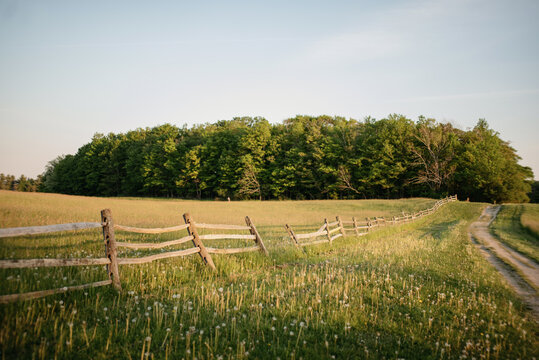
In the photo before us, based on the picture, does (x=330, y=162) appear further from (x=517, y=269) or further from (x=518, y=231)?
(x=517, y=269)

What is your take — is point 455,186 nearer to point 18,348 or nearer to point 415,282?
point 415,282

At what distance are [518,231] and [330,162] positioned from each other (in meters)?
38.4

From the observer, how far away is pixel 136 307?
4.55 metres

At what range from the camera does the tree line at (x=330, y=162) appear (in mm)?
52594

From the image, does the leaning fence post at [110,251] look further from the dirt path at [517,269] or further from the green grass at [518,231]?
the green grass at [518,231]

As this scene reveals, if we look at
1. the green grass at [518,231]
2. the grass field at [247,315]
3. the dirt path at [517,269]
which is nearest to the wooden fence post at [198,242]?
the grass field at [247,315]

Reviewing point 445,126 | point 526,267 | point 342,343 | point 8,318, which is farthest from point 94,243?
point 445,126

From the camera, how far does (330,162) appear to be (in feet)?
192

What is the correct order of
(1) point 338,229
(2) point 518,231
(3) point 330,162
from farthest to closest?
(3) point 330,162
(2) point 518,231
(1) point 338,229

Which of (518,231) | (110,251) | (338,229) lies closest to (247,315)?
(110,251)

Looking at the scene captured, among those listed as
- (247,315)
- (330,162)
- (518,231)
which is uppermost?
(330,162)

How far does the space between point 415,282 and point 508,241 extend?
1411 cm

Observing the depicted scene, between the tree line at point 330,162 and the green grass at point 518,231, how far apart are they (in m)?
21.0

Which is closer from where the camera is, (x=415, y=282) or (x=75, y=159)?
(x=415, y=282)
